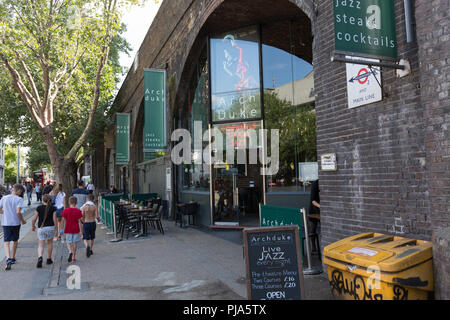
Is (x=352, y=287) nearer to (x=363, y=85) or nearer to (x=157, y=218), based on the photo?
(x=363, y=85)

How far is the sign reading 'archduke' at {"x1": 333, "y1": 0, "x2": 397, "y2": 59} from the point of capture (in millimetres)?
4387

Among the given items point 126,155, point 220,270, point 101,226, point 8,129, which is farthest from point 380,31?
point 8,129

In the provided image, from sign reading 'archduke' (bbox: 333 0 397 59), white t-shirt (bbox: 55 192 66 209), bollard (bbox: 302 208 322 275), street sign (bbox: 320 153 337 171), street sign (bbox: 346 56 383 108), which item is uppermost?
sign reading 'archduke' (bbox: 333 0 397 59)

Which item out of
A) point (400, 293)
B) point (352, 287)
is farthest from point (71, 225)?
point (400, 293)

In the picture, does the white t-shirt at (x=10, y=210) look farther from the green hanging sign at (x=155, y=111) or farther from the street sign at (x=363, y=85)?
the street sign at (x=363, y=85)

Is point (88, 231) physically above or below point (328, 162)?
below

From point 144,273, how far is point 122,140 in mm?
14252

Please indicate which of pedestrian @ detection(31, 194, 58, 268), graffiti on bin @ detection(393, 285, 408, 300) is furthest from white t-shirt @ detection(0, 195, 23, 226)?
graffiti on bin @ detection(393, 285, 408, 300)

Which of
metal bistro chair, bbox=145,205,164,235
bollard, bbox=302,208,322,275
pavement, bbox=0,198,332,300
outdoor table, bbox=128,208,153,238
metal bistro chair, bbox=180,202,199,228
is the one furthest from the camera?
metal bistro chair, bbox=180,202,199,228

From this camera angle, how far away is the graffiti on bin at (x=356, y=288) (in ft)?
12.5

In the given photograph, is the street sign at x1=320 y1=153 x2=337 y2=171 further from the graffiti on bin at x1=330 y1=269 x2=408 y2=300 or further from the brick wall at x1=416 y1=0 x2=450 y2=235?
the graffiti on bin at x1=330 y1=269 x2=408 y2=300

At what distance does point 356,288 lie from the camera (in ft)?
13.5

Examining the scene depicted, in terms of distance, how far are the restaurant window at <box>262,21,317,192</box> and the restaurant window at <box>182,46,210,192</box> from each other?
269cm

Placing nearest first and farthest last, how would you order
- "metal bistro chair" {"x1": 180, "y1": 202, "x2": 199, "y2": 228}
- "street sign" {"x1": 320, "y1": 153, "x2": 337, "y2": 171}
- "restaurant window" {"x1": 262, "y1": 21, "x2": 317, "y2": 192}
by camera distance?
"street sign" {"x1": 320, "y1": 153, "x2": 337, "y2": 171} → "restaurant window" {"x1": 262, "y1": 21, "x2": 317, "y2": 192} → "metal bistro chair" {"x1": 180, "y1": 202, "x2": 199, "y2": 228}
